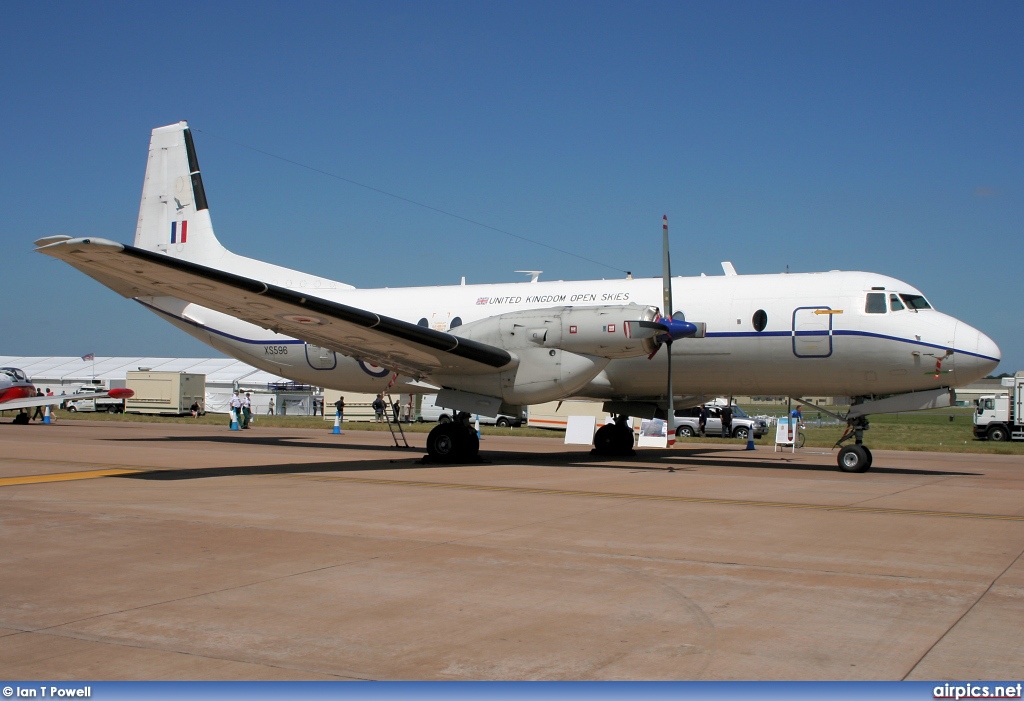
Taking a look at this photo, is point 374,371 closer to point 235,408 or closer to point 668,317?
point 668,317

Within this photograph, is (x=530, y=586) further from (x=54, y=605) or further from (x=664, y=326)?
(x=664, y=326)

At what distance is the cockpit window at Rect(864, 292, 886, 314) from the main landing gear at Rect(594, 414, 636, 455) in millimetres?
6462

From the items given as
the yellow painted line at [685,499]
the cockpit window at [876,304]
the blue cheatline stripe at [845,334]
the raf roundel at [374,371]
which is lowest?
the yellow painted line at [685,499]

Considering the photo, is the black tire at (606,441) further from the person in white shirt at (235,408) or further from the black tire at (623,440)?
the person in white shirt at (235,408)

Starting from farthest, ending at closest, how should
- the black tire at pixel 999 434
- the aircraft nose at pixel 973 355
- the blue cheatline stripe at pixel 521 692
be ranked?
the black tire at pixel 999 434 → the aircraft nose at pixel 973 355 → the blue cheatline stripe at pixel 521 692

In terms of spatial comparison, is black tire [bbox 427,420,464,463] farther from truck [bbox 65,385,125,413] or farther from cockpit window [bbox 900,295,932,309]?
truck [bbox 65,385,125,413]

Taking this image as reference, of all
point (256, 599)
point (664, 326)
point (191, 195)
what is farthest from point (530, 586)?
point (191, 195)

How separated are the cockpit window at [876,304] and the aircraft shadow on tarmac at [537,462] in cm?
324

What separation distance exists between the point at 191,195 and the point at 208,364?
196 ft

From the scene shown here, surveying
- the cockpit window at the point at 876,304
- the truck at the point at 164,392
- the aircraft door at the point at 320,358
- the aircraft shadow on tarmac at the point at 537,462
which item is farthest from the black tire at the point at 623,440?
the truck at the point at 164,392

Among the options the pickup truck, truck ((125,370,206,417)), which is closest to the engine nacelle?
the pickup truck

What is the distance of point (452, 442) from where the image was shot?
1720cm

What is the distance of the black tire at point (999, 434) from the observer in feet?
131

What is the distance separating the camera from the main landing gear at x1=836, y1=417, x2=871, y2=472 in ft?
54.5
